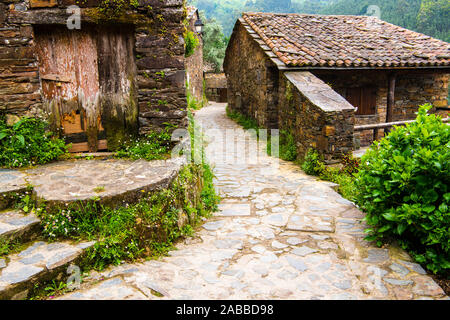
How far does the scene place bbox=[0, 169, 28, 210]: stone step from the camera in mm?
3668

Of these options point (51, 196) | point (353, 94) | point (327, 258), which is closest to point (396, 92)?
point (353, 94)

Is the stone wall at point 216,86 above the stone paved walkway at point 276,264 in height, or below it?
above

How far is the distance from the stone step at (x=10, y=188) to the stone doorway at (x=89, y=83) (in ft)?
4.11

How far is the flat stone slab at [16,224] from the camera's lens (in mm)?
3188

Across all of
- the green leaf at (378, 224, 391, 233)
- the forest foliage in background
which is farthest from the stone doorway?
the forest foliage in background

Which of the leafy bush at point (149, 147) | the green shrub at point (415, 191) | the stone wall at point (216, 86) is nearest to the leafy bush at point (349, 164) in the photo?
the green shrub at point (415, 191)

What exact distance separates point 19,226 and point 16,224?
74 mm

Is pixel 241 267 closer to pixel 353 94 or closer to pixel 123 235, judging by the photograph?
pixel 123 235

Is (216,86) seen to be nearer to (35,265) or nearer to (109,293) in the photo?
(35,265)

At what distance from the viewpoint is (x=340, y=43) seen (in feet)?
35.8

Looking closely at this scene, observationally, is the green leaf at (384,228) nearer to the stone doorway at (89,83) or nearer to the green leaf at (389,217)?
the green leaf at (389,217)

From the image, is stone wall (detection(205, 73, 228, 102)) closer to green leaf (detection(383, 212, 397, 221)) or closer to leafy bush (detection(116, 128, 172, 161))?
leafy bush (detection(116, 128, 172, 161))

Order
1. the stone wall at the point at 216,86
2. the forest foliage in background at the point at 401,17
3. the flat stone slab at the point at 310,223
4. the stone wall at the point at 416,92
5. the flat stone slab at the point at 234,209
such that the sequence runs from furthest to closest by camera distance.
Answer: the forest foliage in background at the point at 401,17 → the stone wall at the point at 216,86 → the stone wall at the point at 416,92 → the flat stone slab at the point at 234,209 → the flat stone slab at the point at 310,223

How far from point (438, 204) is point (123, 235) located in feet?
10.2
